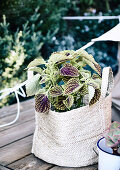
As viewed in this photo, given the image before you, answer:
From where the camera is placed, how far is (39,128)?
1.14 metres

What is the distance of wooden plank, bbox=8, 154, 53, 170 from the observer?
1.06m

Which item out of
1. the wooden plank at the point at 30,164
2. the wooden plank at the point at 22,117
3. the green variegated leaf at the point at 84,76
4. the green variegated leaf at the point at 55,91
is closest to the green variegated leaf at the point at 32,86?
the green variegated leaf at the point at 55,91

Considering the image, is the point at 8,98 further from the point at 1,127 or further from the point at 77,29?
the point at 77,29

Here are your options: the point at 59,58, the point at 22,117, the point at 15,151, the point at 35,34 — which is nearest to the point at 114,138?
the point at 59,58

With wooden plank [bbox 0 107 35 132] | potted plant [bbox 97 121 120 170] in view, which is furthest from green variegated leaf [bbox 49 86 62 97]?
wooden plank [bbox 0 107 35 132]

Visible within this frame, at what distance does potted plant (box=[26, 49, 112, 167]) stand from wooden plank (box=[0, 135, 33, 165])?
0.11 metres

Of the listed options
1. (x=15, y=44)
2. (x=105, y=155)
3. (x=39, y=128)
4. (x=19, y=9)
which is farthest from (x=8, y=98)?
(x=105, y=155)

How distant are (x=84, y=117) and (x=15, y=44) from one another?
57.6 inches

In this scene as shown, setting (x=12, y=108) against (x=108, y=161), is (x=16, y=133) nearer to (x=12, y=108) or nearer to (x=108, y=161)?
(x=12, y=108)

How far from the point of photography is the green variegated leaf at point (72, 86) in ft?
3.22

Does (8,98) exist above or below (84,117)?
below

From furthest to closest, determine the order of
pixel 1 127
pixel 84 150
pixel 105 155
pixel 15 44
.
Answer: pixel 15 44 < pixel 1 127 < pixel 84 150 < pixel 105 155

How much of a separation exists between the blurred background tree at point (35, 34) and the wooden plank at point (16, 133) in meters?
0.89

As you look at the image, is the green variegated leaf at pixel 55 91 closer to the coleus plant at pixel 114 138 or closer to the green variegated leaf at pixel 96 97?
the green variegated leaf at pixel 96 97
